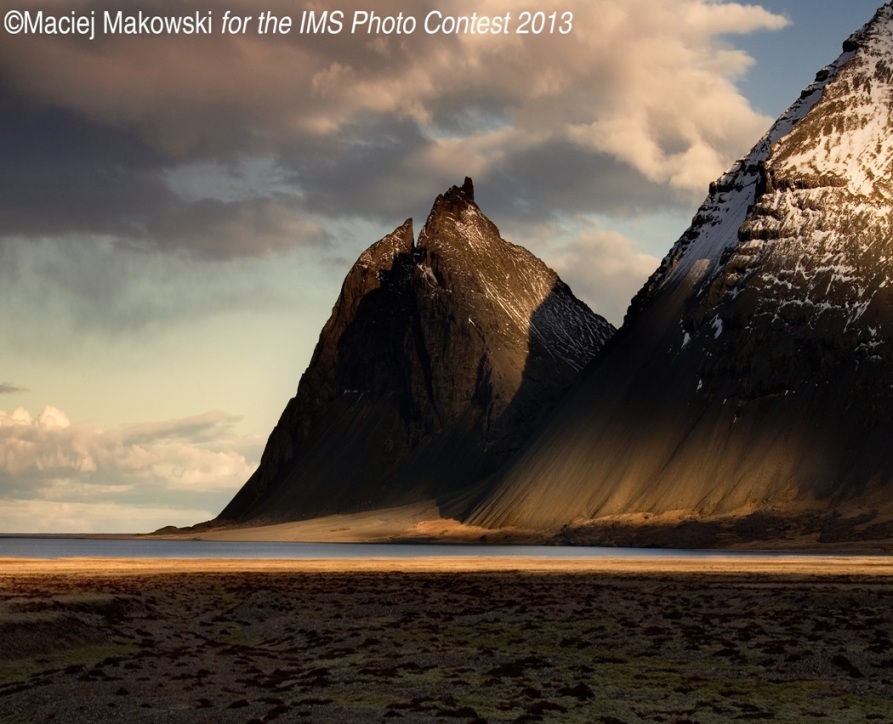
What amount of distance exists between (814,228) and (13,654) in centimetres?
17641

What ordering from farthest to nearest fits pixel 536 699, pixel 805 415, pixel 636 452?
pixel 636 452 < pixel 805 415 < pixel 536 699

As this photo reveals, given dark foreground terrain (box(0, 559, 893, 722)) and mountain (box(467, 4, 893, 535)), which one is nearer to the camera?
dark foreground terrain (box(0, 559, 893, 722))

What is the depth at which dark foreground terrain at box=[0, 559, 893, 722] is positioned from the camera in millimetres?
29109

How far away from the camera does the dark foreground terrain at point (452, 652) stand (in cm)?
2911

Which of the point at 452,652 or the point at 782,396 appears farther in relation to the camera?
the point at 782,396

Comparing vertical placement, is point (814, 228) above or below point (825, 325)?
above

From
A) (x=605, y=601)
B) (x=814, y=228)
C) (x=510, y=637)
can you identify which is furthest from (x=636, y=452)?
(x=510, y=637)

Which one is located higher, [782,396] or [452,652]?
[782,396]

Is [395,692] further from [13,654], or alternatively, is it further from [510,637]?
[13,654]

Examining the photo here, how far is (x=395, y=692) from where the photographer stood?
31438 millimetres

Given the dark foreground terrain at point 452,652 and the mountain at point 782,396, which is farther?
the mountain at point 782,396

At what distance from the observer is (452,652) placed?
39.0 meters

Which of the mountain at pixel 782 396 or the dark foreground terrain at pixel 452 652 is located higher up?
the mountain at pixel 782 396

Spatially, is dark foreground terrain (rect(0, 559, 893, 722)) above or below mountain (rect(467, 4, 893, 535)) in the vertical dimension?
below
